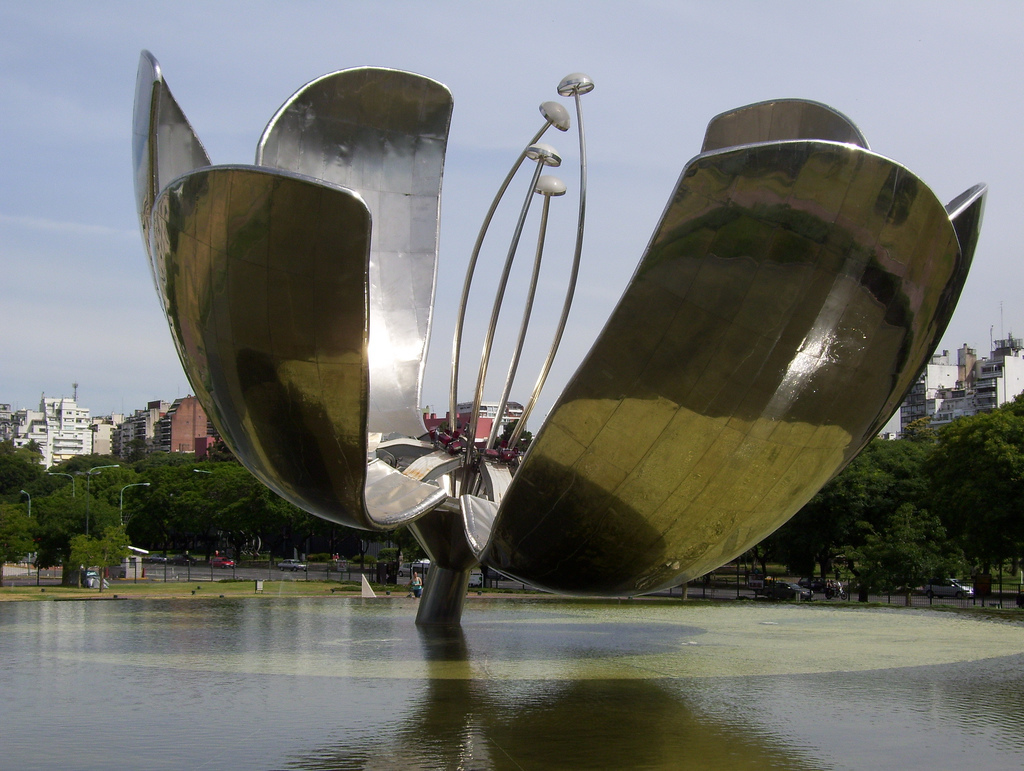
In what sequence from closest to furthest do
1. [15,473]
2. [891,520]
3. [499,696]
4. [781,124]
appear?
[499,696] < [781,124] < [891,520] < [15,473]

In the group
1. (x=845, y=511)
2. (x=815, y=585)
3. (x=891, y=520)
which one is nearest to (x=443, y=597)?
(x=891, y=520)

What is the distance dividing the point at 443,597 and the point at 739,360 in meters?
8.95

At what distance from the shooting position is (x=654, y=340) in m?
10.0

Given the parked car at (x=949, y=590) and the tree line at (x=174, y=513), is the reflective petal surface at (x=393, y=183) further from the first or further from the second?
the parked car at (x=949, y=590)

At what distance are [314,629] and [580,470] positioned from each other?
8.56 metres

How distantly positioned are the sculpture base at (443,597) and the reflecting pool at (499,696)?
51 centimetres

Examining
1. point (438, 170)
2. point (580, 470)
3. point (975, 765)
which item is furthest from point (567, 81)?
point (975, 765)

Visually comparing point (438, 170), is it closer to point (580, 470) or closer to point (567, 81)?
point (567, 81)

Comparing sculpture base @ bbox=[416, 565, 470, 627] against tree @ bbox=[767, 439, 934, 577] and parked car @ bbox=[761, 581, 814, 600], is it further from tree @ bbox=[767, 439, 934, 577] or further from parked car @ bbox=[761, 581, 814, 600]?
tree @ bbox=[767, 439, 934, 577]

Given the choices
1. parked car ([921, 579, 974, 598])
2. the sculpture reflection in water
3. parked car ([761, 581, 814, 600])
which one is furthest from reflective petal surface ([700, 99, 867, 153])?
parked car ([921, 579, 974, 598])

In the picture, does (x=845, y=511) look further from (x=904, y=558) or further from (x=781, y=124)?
(x=781, y=124)

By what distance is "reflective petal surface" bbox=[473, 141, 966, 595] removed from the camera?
955cm

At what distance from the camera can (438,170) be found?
60.0ft

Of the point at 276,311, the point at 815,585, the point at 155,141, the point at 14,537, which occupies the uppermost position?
the point at 155,141
